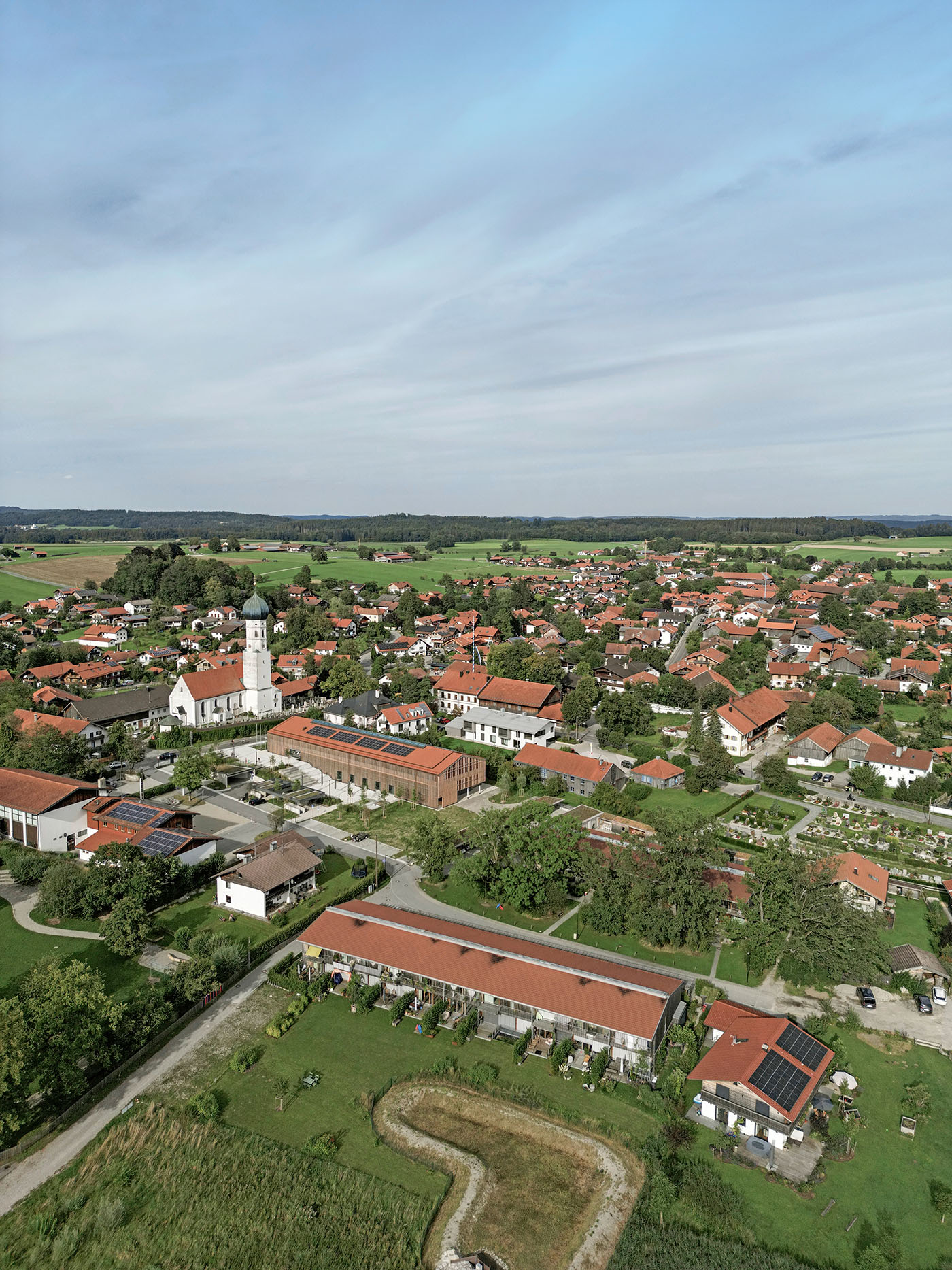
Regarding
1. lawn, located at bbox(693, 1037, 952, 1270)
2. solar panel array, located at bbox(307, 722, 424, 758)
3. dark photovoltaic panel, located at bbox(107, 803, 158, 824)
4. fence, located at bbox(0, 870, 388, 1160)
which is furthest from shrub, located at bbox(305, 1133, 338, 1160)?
solar panel array, located at bbox(307, 722, 424, 758)

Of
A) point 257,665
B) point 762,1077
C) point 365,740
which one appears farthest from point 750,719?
point 257,665

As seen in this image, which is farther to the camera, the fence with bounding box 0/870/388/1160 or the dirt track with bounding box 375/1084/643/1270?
the fence with bounding box 0/870/388/1160

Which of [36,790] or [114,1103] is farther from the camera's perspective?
[36,790]

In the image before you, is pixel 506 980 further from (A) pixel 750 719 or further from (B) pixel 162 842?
(A) pixel 750 719

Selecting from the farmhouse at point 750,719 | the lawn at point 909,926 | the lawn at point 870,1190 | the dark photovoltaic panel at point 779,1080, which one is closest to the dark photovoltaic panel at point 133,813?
the lawn at point 870,1190

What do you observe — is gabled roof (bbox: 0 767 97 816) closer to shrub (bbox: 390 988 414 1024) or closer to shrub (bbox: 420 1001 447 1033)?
shrub (bbox: 390 988 414 1024)

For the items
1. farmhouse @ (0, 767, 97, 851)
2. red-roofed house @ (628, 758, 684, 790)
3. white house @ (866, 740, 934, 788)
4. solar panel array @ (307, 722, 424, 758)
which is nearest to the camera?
farmhouse @ (0, 767, 97, 851)

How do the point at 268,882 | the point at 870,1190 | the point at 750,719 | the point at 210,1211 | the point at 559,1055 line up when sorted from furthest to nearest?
the point at 750,719 < the point at 268,882 < the point at 559,1055 < the point at 870,1190 < the point at 210,1211
